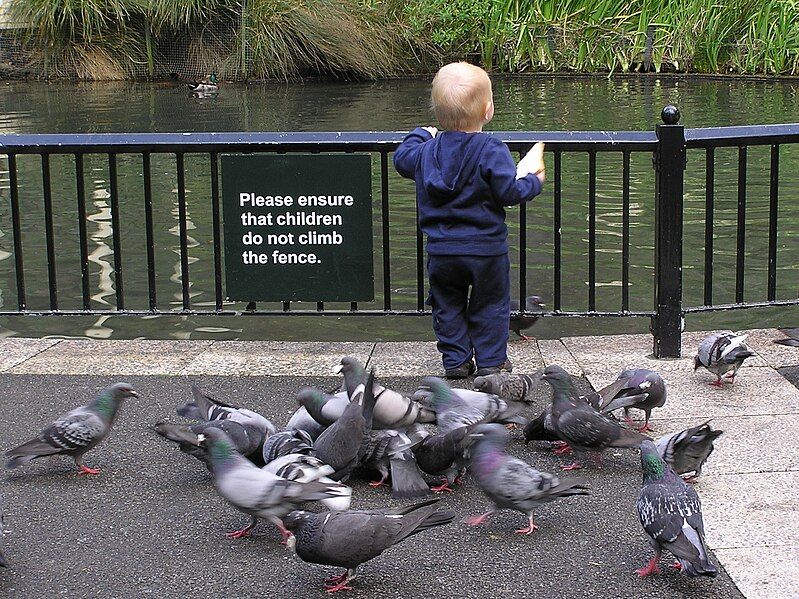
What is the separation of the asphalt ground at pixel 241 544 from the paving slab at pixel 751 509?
125 millimetres

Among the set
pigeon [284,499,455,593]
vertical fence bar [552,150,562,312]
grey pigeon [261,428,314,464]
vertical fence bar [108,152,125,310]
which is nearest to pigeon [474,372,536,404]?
grey pigeon [261,428,314,464]

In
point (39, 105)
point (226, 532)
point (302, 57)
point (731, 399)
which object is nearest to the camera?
point (226, 532)

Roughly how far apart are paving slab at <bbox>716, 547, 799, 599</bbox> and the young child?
2225 mm

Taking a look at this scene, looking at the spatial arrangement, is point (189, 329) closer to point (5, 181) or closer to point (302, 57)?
point (5, 181)

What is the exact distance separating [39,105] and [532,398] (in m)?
19.2

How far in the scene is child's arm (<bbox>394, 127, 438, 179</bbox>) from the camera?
22.0 feet

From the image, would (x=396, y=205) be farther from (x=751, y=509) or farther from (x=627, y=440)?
(x=751, y=509)

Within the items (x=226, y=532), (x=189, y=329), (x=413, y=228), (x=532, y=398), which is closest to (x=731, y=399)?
(x=532, y=398)

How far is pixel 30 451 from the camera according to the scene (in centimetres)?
555

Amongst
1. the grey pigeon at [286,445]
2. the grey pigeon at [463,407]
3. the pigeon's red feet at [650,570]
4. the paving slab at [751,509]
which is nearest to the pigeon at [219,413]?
the grey pigeon at [286,445]

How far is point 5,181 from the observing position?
15.0 meters

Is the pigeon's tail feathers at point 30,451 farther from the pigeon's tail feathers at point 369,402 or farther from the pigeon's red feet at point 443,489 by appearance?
the pigeon's red feet at point 443,489

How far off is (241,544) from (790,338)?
4074mm

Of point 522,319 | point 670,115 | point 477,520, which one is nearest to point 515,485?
point 477,520
